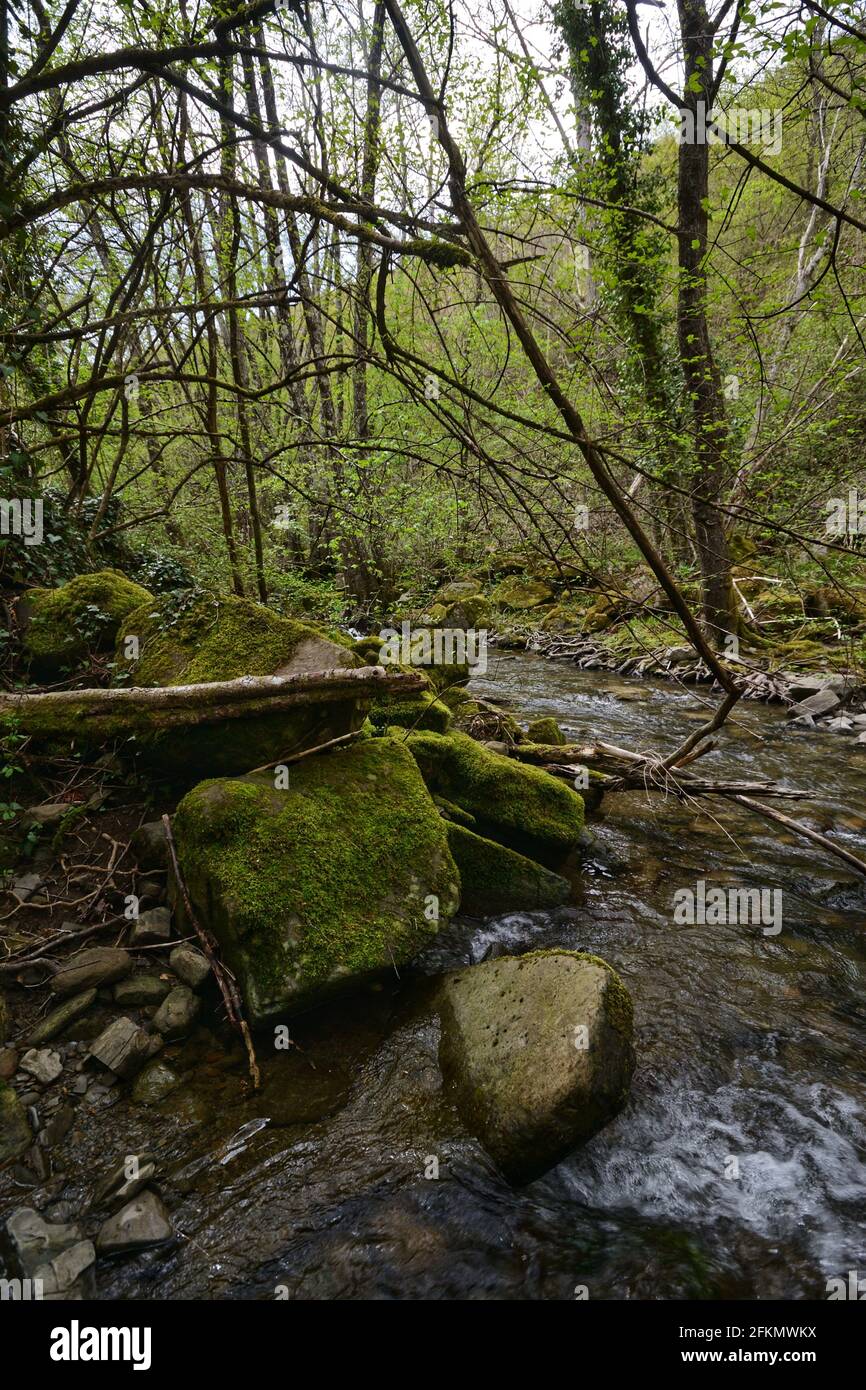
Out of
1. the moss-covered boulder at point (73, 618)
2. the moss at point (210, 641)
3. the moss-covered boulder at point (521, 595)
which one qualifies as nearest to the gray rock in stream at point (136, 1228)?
the moss at point (210, 641)

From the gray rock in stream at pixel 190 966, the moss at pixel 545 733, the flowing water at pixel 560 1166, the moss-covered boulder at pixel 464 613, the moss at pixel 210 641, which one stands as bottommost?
the flowing water at pixel 560 1166

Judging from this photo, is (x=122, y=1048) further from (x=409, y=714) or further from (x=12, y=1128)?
(x=409, y=714)

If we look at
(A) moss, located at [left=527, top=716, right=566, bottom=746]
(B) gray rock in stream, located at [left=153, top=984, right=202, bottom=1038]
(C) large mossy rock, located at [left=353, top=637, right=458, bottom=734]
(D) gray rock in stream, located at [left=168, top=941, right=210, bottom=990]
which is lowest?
(B) gray rock in stream, located at [left=153, top=984, right=202, bottom=1038]

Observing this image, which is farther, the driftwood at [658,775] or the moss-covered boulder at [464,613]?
the moss-covered boulder at [464,613]

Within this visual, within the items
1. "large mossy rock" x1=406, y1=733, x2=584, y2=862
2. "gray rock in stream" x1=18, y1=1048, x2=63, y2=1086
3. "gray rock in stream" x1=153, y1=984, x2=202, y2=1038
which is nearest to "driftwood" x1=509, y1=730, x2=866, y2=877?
"large mossy rock" x1=406, y1=733, x2=584, y2=862

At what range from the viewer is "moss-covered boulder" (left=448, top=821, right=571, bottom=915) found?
464 cm

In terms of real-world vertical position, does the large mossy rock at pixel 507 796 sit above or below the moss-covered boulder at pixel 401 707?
below

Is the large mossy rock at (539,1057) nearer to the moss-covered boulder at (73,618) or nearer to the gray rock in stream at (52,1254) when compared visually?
the gray rock in stream at (52,1254)

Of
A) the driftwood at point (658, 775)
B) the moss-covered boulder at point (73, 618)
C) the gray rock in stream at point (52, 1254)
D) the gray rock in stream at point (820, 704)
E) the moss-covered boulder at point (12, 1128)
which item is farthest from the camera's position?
the gray rock in stream at point (820, 704)

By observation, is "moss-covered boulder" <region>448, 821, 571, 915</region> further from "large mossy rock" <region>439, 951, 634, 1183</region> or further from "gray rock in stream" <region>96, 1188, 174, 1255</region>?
"gray rock in stream" <region>96, 1188, 174, 1255</region>

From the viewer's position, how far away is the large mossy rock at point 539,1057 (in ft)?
8.95

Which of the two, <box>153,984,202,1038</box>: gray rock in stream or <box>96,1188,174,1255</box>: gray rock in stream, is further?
<box>153,984,202,1038</box>: gray rock in stream

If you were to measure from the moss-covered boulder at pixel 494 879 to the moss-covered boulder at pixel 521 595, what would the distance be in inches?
526

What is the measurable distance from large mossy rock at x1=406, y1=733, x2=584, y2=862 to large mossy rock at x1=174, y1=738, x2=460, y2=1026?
1.03m
